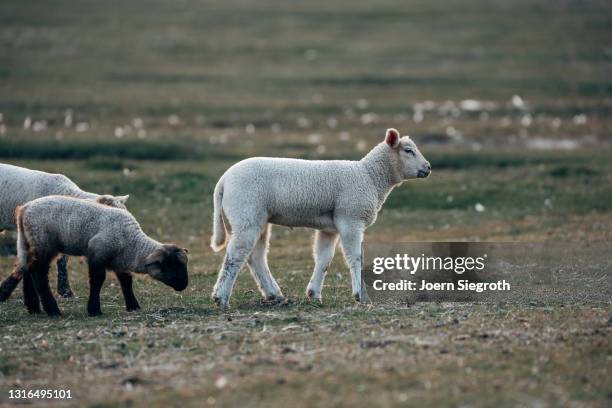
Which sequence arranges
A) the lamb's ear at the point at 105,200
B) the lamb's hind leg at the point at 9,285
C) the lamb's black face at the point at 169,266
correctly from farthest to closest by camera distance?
the lamb's ear at the point at 105,200, the lamb's hind leg at the point at 9,285, the lamb's black face at the point at 169,266

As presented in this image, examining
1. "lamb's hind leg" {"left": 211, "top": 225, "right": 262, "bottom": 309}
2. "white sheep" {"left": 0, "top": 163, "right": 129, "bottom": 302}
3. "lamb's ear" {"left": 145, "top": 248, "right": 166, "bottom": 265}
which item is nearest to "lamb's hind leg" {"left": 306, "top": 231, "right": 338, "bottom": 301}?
"lamb's hind leg" {"left": 211, "top": 225, "right": 262, "bottom": 309}

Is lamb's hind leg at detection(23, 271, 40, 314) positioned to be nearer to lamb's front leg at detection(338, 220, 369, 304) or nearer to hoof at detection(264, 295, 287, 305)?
hoof at detection(264, 295, 287, 305)

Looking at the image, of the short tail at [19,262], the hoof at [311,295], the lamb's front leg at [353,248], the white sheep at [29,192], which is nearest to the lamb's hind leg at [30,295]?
the short tail at [19,262]

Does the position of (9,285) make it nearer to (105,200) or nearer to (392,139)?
(105,200)

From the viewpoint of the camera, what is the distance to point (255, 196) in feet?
45.5

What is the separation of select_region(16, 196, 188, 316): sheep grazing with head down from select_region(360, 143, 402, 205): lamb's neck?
129 inches

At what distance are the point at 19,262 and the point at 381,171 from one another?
5.75m

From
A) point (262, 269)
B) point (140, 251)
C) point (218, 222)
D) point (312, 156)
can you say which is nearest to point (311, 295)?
point (262, 269)

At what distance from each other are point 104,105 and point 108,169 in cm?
1321

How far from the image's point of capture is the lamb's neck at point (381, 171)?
15070 mm

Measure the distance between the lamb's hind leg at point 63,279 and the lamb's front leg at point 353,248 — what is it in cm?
480

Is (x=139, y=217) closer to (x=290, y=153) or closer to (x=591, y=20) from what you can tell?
(x=290, y=153)

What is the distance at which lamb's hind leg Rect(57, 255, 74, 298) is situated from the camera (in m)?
15.8

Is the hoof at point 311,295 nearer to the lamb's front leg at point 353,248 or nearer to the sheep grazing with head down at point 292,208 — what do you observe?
the sheep grazing with head down at point 292,208
